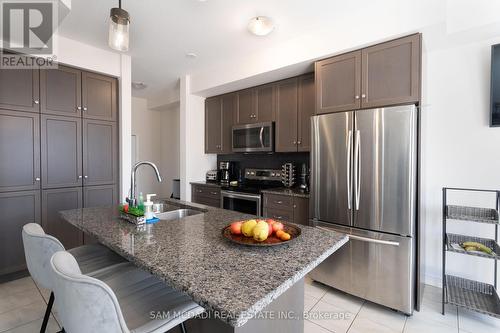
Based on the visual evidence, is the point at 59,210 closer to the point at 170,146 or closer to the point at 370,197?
the point at 170,146

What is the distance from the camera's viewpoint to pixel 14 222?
2572 mm

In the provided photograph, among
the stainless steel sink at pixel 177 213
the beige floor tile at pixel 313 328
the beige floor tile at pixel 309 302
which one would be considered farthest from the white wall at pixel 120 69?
the beige floor tile at pixel 313 328

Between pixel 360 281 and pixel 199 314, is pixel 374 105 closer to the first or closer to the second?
pixel 360 281

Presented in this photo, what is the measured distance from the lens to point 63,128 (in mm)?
2877

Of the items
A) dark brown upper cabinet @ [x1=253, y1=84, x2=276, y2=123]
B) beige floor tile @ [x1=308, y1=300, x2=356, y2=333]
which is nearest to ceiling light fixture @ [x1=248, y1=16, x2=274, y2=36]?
dark brown upper cabinet @ [x1=253, y1=84, x2=276, y2=123]

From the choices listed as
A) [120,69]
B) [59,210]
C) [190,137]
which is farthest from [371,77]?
[59,210]

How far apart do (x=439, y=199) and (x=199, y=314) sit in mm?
2610

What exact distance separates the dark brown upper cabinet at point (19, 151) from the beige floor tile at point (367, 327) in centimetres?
344

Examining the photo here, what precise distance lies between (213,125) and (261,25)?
205 cm

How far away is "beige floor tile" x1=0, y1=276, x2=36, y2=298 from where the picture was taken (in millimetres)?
2357

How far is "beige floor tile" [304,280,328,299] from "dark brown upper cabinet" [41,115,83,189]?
294 cm

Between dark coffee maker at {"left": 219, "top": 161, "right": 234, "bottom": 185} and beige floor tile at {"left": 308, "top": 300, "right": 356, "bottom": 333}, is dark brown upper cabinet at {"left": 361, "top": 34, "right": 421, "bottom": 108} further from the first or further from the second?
dark coffee maker at {"left": 219, "top": 161, "right": 234, "bottom": 185}

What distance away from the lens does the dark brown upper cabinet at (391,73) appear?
2006 mm

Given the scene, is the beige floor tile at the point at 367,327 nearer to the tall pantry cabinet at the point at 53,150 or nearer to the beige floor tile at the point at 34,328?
the beige floor tile at the point at 34,328
